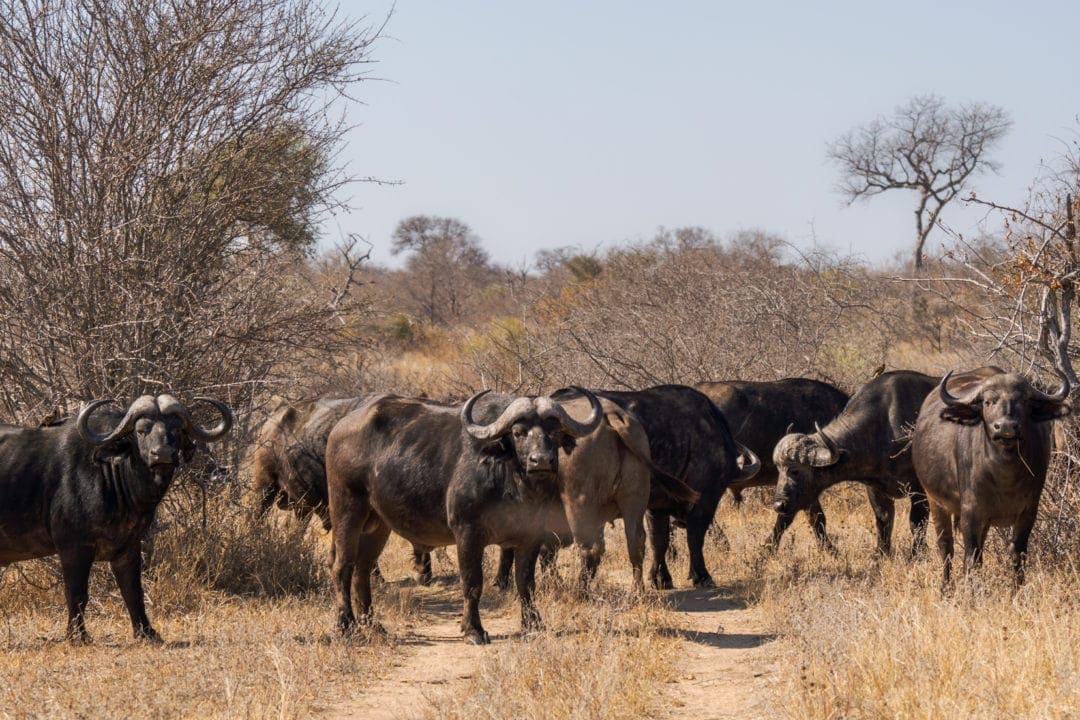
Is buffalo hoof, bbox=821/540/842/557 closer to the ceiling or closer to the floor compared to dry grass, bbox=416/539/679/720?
closer to the ceiling

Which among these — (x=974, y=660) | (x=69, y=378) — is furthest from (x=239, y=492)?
(x=974, y=660)

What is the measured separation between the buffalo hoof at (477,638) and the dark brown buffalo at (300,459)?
2.36 metres

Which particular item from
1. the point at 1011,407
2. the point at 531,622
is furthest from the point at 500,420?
the point at 1011,407

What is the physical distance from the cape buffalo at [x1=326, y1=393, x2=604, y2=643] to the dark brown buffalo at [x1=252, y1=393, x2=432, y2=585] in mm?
1460

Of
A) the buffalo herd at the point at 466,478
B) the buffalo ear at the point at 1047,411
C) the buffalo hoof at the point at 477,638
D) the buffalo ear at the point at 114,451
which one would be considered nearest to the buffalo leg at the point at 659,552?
the buffalo herd at the point at 466,478

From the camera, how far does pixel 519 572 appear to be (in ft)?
26.1

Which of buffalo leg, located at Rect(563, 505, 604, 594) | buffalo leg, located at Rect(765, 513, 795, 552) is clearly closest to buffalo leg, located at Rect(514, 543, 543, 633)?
buffalo leg, located at Rect(563, 505, 604, 594)

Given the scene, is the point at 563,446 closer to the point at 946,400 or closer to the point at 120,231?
the point at 946,400

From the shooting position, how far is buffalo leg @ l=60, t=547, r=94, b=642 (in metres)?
7.45

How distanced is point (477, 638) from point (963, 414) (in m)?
3.18

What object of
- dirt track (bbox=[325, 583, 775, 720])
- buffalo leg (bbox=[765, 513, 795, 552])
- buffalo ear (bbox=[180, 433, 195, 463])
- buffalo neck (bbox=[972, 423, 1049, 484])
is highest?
buffalo ear (bbox=[180, 433, 195, 463])

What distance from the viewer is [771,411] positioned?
11.5m

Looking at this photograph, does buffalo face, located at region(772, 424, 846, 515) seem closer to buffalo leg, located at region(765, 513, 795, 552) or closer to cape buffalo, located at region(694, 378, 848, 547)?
buffalo leg, located at region(765, 513, 795, 552)

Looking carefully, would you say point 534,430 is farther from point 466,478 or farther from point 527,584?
point 527,584
